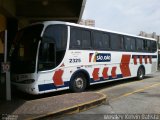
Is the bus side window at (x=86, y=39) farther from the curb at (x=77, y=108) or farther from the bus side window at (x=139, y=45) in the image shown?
the bus side window at (x=139, y=45)

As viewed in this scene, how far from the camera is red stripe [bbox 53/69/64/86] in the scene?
10969mm

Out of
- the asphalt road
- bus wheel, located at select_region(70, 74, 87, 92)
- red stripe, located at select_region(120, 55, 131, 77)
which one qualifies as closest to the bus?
bus wheel, located at select_region(70, 74, 87, 92)

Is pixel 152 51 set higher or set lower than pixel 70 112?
higher

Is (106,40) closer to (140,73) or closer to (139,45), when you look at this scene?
(139,45)

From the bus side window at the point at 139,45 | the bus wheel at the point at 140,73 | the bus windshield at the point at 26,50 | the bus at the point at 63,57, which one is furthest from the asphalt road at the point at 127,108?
the bus side window at the point at 139,45

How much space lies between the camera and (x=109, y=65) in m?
14.1

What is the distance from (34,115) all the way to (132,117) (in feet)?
8.75

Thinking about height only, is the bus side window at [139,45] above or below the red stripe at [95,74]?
above

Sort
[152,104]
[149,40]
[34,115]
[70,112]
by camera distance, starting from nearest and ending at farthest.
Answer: [34,115]
[70,112]
[152,104]
[149,40]

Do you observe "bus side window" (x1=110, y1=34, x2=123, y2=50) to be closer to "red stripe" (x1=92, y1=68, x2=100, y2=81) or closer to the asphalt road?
"red stripe" (x1=92, y1=68, x2=100, y2=81)

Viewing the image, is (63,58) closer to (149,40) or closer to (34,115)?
(34,115)

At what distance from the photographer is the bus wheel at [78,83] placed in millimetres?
11891

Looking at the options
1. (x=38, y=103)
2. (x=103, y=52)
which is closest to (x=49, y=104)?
(x=38, y=103)

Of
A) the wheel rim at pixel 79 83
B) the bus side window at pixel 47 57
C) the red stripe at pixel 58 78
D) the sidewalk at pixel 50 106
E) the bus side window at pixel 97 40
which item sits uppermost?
the bus side window at pixel 97 40
